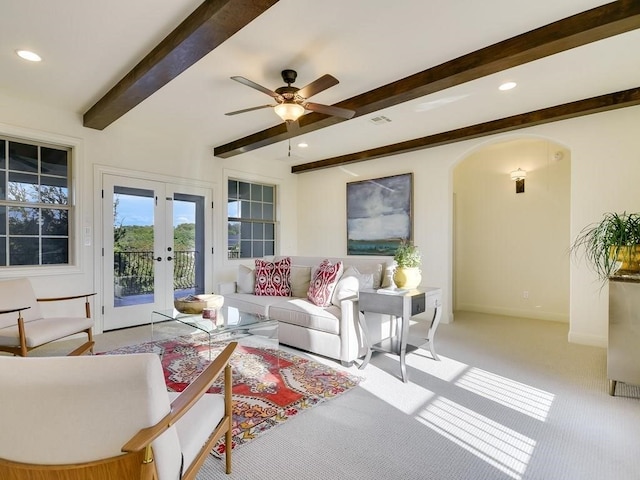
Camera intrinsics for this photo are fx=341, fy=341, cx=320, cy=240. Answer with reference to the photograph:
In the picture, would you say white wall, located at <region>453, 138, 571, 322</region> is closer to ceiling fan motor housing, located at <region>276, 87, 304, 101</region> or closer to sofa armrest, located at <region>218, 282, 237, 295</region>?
ceiling fan motor housing, located at <region>276, 87, 304, 101</region>

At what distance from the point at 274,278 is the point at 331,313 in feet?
3.83

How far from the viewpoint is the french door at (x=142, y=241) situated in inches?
171

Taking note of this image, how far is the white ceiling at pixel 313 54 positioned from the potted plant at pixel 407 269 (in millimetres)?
1583

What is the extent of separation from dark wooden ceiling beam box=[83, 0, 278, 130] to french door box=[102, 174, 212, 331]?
1365 millimetres

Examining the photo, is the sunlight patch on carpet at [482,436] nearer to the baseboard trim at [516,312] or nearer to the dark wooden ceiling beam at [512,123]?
the dark wooden ceiling beam at [512,123]

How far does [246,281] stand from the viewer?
438 centimetres

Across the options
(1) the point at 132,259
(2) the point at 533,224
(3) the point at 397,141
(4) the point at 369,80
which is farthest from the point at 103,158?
(2) the point at 533,224

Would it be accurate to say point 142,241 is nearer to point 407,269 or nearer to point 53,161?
point 53,161

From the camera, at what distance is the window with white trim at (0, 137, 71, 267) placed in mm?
3656

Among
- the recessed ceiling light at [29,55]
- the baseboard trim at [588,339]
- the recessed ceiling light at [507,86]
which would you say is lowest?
the baseboard trim at [588,339]

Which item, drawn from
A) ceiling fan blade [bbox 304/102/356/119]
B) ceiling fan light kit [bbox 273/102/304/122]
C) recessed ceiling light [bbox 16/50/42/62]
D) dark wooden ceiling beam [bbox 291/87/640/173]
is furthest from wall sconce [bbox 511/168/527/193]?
recessed ceiling light [bbox 16/50/42/62]

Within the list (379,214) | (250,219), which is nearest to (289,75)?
(379,214)

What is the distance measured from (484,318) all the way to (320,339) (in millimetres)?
3057

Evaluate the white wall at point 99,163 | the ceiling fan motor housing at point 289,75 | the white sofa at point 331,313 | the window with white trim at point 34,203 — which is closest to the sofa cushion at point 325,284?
the white sofa at point 331,313
